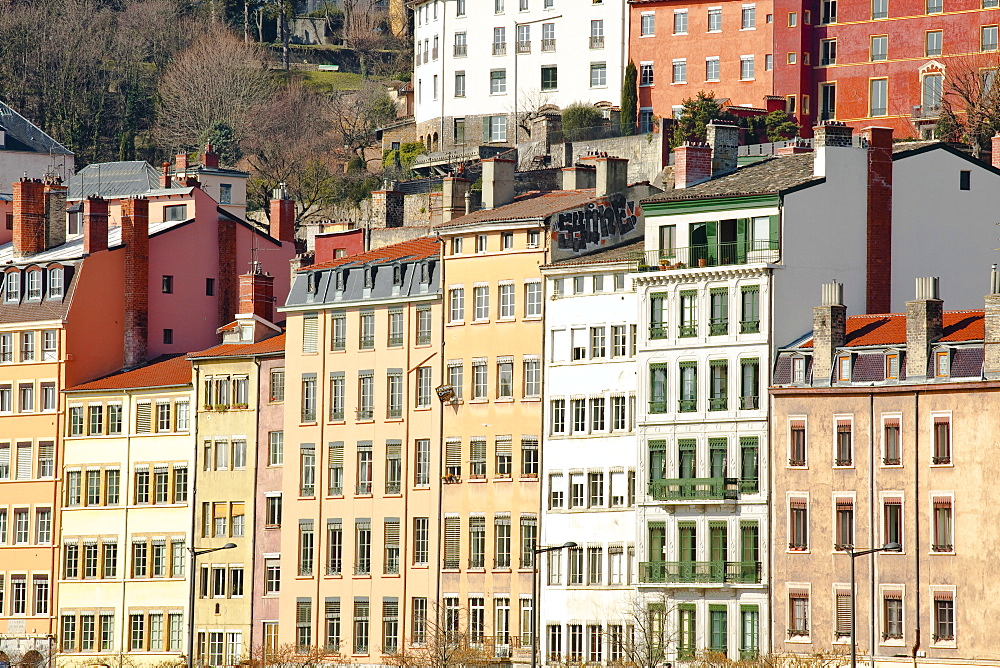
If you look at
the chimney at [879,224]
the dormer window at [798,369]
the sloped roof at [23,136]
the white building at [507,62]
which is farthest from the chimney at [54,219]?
the sloped roof at [23,136]

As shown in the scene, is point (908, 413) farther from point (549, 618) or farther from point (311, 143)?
point (311, 143)

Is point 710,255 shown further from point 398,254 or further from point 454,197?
point 454,197

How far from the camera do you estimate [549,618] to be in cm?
8925

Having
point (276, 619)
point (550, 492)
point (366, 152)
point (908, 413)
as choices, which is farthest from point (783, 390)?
point (366, 152)

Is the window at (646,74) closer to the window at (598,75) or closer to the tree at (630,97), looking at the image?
the tree at (630,97)

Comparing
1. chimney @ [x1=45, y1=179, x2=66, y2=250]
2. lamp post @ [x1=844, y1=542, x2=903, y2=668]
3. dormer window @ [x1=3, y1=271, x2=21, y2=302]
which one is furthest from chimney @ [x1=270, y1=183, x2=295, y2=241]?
lamp post @ [x1=844, y1=542, x2=903, y2=668]

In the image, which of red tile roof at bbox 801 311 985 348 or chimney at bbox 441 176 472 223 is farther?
chimney at bbox 441 176 472 223

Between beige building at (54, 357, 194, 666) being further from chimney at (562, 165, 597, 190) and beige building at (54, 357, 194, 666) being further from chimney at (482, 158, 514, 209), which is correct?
chimney at (562, 165, 597, 190)

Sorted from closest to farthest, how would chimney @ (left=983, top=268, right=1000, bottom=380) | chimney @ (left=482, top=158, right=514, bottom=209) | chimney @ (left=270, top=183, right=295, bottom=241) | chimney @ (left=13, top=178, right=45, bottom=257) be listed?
chimney @ (left=983, top=268, right=1000, bottom=380) < chimney @ (left=482, top=158, right=514, bottom=209) < chimney @ (left=13, top=178, right=45, bottom=257) < chimney @ (left=270, top=183, right=295, bottom=241)

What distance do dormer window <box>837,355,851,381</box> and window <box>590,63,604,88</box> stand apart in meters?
69.1

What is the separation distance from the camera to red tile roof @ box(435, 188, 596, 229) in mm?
93188

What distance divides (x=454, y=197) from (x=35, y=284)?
18.6 m

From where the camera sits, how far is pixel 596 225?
9300 centimetres

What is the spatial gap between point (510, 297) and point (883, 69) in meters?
52.8
